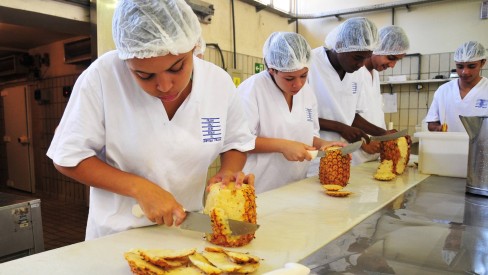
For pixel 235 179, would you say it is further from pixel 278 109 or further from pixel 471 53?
pixel 471 53

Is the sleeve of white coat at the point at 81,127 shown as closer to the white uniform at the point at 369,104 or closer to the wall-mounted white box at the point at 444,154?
the wall-mounted white box at the point at 444,154

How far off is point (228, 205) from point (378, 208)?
2.47 feet

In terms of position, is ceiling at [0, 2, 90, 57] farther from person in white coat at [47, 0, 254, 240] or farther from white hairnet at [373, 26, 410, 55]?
white hairnet at [373, 26, 410, 55]

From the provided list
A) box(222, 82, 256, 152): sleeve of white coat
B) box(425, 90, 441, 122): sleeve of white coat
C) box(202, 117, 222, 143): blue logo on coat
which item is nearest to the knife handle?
box(202, 117, 222, 143): blue logo on coat

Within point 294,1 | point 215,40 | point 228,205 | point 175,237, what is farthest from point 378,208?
point 294,1

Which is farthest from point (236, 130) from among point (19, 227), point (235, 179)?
point (19, 227)

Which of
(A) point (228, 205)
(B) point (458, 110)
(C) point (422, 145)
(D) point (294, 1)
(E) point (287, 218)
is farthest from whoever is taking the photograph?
(D) point (294, 1)

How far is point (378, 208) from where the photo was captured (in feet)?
5.24

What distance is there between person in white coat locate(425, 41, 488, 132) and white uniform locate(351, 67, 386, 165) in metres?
0.62

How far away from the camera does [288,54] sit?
2068mm

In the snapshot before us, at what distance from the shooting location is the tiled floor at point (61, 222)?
179 inches

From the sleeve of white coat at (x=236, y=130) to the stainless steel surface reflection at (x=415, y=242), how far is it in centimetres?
57

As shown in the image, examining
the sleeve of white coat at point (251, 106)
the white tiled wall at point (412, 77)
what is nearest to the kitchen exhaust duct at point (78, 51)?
the white tiled wall at point (412, 77)

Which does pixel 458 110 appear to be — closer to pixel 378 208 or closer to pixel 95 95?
pixel 378 208
